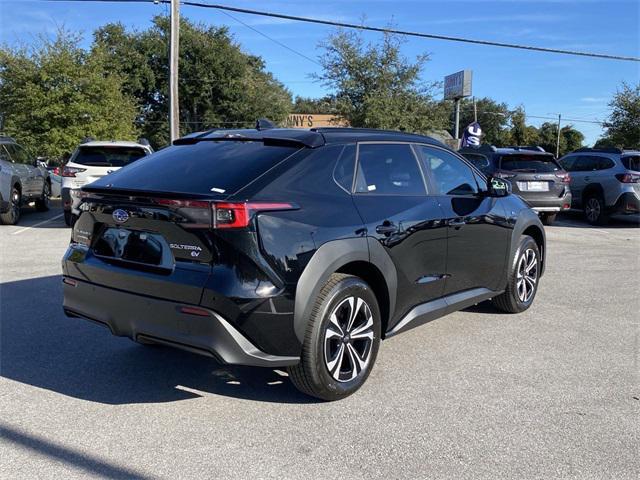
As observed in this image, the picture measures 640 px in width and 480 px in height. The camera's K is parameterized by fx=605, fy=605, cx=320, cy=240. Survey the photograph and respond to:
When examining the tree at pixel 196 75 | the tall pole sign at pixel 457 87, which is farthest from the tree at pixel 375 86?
the tree at pixel 196 75

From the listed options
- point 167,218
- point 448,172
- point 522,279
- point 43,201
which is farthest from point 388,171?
point 43,201

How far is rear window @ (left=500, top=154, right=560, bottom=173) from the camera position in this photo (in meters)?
13.1

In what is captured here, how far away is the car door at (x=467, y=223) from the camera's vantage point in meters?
4.94

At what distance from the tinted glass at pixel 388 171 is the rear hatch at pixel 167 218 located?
24.5 inches

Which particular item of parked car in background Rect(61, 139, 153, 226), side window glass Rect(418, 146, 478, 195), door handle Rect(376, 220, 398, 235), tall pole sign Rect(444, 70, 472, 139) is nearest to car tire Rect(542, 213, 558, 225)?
parked car in background Rect(61, 139, 153, 226)

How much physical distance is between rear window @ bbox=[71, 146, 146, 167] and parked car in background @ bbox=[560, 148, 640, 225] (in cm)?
1031

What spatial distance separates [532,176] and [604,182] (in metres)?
2.33

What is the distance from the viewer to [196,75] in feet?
144

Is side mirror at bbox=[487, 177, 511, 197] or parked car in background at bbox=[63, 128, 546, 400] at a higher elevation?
side mirror at bbox=[487, 177, 511, 197]

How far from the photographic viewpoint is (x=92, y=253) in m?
3.99

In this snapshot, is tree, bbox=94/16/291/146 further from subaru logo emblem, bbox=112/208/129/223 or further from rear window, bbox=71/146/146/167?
subaru logo emblem, bbox=112/208/129/223

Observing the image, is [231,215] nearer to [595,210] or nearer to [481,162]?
[481,162]

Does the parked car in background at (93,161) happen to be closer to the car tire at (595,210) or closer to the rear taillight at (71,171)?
the rear taillight at (71,171)

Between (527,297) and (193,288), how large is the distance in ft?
13.4
